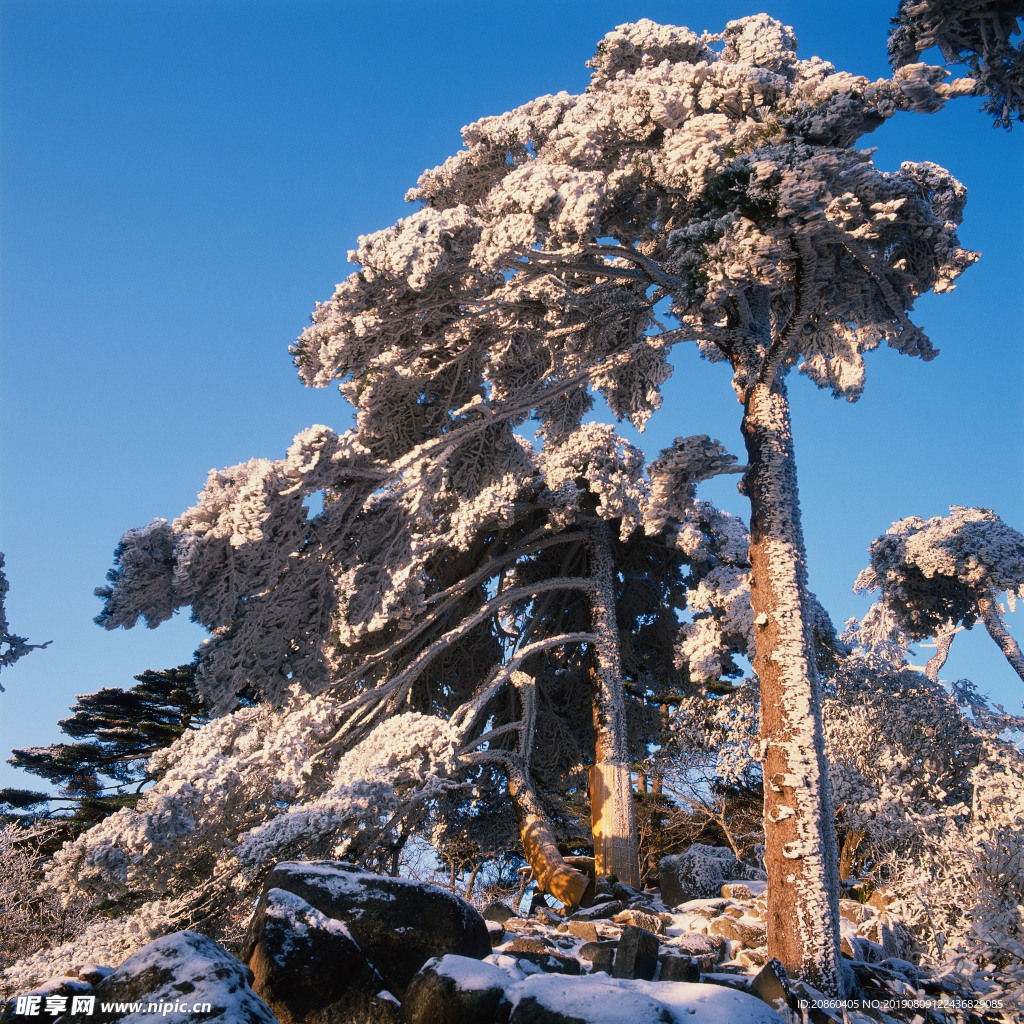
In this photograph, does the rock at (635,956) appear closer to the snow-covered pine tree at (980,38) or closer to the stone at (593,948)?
the stone at (593,948)

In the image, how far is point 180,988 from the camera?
12.3 ft

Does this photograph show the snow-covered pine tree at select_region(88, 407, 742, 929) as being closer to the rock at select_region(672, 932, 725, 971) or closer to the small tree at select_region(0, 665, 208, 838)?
the rock at select_region(672, 932, 725, 971)

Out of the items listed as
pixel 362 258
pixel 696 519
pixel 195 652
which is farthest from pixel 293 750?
pixel 696 519

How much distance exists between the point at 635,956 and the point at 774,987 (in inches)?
43.3

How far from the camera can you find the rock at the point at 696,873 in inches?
434

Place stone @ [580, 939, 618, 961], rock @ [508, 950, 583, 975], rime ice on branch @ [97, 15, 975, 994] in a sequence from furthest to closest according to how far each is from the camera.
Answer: rime ice on branch @ [97, 15, 975, 994] → stone @ [580, 939, 618, 961] → rock @ [508, 950, 583, 975]

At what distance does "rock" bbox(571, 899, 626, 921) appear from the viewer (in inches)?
352

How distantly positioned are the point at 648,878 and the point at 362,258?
39.8 feet

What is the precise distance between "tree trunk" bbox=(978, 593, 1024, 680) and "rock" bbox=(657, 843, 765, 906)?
5711mm

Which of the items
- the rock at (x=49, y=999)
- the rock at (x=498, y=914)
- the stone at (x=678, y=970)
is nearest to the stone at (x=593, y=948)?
the stone at (x=678, y=970)

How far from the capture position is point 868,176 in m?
7.12

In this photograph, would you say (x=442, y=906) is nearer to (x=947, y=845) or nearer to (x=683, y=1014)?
(x=683, y=1014)

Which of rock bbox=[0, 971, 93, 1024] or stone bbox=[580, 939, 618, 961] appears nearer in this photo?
rock bbox=[0, 971, 93, 1024]

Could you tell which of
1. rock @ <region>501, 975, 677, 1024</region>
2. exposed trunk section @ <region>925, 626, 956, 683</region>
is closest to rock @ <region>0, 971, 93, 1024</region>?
rock @ <region>501, 975, 677, 1024</region>
